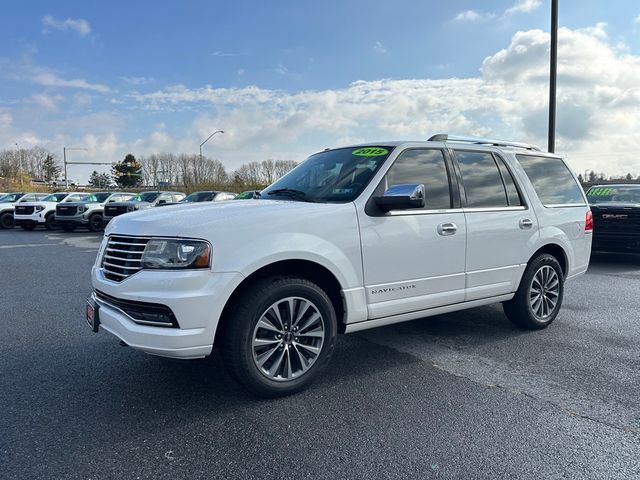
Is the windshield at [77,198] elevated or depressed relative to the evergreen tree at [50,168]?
depressed

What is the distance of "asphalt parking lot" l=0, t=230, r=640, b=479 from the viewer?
2.62 m

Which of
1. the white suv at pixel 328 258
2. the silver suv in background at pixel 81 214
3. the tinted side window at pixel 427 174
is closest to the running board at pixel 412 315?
the white suv at pixel 328 258

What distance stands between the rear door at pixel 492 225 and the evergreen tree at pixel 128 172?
9646cm

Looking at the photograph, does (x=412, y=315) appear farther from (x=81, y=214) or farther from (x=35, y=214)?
(x=35, y=214)

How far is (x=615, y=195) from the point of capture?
1088cm

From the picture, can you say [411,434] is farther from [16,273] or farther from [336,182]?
[16,273]

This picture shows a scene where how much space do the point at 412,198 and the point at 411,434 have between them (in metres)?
1.63

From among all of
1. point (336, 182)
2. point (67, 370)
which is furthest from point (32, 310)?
point (336, 182)

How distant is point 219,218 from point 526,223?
3169 millimetres

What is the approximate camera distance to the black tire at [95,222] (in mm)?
21531

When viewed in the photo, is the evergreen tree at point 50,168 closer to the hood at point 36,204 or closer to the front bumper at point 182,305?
the hood at point 36,204

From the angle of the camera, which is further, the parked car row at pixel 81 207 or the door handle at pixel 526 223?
the parked car row at pixel 81 207

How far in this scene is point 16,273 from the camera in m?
9.28

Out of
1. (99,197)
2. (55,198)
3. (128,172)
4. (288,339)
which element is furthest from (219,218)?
(128,172)
